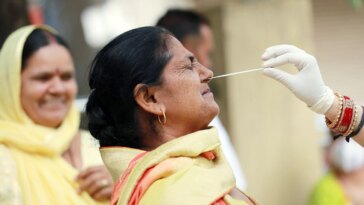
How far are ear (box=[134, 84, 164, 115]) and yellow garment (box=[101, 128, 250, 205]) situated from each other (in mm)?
123

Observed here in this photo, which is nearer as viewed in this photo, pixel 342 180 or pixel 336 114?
pixel 336 114

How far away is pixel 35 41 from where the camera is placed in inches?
163

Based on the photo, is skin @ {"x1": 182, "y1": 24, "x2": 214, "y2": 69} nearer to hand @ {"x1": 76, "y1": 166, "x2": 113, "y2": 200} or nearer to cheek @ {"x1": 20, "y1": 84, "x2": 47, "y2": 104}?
cheek @ {"x1": 20, "y1": 84, "x2": 47, "y2": 104}

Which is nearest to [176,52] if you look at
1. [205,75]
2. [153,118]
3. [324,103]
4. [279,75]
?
[205,75]

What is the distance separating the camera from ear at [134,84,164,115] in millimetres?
2889

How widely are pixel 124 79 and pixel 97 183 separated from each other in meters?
1.06

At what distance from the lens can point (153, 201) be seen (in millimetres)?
2727

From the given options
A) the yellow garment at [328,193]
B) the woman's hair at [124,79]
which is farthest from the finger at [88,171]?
the yellow garment at [328,193]

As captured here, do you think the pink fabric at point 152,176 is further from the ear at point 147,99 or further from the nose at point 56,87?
the nose at point 56,87

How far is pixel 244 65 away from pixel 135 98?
2981mm

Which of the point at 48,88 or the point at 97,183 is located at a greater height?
the point at 48,88

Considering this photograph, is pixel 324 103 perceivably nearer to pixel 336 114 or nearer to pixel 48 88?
pixel 336 114

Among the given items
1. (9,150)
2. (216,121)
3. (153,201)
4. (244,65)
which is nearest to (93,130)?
(153,201)

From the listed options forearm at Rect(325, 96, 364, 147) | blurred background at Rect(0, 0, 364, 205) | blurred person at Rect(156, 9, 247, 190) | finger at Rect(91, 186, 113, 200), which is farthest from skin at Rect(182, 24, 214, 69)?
forearm at Rect(325, 96, 364, 147)
